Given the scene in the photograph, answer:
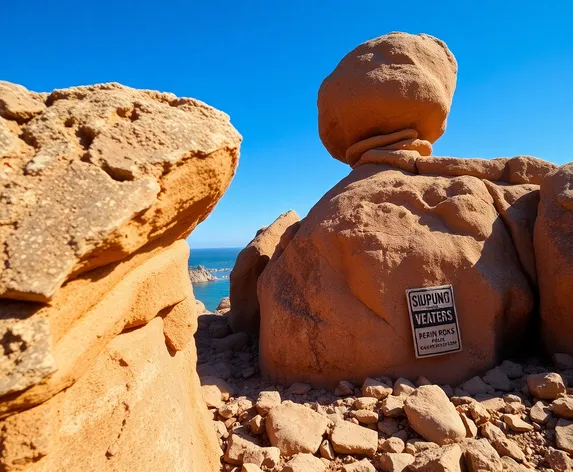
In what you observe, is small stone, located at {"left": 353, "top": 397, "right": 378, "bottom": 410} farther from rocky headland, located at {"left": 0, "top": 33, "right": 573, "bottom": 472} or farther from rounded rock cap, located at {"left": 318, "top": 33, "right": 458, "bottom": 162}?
rounded rock cap, located at {"left": 318, "top": 33, "right": 458, "bottom": 162}

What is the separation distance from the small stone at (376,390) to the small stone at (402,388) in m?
0.04

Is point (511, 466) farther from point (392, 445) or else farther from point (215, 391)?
point (215, 391)

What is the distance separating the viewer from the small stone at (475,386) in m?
2.68

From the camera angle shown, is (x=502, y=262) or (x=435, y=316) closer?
(x=435, y=316)

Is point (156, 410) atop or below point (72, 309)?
below

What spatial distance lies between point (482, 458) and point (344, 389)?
1.11m

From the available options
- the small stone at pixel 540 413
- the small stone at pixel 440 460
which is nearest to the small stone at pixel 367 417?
the small stone at pixel 440 460

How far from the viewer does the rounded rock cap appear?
12.7 feet

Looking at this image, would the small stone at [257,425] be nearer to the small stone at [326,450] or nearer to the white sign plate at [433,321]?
the small stone at [326,450]

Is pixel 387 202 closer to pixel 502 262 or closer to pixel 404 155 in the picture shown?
pixel 404 155

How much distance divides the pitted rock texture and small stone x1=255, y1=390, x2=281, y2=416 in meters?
1.63

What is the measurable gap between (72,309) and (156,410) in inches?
20.6

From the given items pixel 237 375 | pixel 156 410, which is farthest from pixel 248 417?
pixel 156 410

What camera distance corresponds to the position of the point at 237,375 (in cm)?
346
